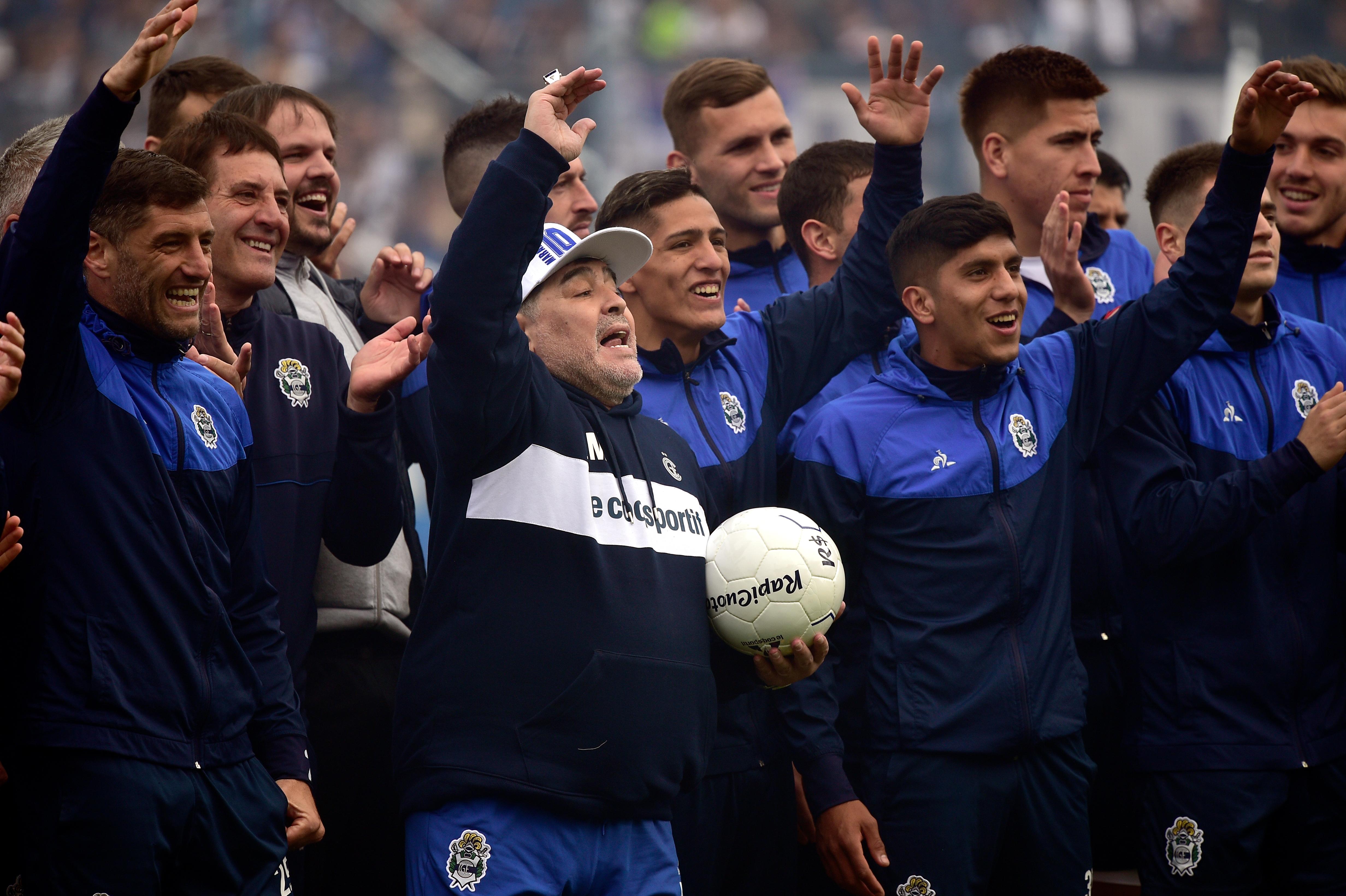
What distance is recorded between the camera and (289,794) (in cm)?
342

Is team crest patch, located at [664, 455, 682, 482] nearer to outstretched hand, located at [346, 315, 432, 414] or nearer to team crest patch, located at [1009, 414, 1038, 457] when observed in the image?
outstretched hand, located at [346, 315, 432, 414]

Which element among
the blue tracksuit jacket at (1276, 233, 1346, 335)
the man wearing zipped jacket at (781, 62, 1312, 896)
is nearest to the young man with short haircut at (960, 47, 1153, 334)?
the blue tracksuit jacket at (1276, 233, 1346, 335)

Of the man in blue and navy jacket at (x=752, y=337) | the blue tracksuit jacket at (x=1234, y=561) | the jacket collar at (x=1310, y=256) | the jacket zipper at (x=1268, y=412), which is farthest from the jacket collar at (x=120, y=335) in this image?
the jacket collar at (x=1310, y=256)

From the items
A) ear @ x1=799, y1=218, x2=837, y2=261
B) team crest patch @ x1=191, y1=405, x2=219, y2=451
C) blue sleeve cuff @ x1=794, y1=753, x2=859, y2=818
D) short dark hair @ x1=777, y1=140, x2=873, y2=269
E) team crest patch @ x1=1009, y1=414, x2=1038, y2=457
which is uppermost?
short dark hair @ x1=777, y1=140, x2=873, y2=269

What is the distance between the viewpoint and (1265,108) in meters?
4.16

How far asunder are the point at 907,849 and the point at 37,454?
2.42 m

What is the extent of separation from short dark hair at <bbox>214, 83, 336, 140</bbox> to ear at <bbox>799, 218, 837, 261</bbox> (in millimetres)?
A: 1777

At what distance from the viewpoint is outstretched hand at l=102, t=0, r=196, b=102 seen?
2975 mm

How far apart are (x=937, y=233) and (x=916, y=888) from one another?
1.93 m

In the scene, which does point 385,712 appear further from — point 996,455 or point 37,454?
point 996,455

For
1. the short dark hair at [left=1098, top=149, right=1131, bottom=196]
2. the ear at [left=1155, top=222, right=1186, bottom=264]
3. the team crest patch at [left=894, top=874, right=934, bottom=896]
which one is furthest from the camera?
the short dark hair at [left=1098, top=149, right=1131, bottom=196]

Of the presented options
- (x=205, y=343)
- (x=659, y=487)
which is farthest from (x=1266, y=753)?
(x=205, y=343)

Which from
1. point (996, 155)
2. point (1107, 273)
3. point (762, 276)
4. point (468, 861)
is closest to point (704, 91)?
point (762, 276)

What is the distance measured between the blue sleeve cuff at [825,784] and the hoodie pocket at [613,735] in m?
0.77
